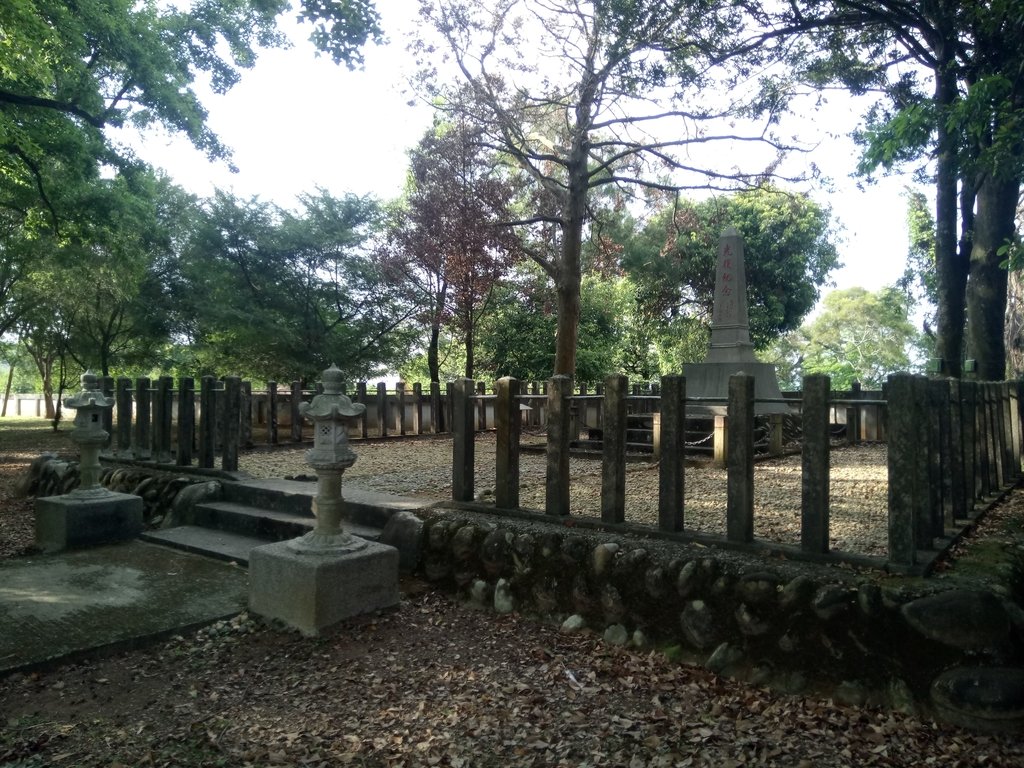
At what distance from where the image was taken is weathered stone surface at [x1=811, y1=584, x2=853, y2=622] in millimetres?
3691

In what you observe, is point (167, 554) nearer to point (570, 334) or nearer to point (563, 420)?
point (563, 420)

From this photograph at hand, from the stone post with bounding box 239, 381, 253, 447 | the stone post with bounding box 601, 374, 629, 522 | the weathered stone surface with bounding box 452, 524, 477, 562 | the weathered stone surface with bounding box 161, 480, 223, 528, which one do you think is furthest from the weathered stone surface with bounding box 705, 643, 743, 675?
the stone post with bounding box 239, 381, 253, 447

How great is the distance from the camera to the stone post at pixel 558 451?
17.9 feet

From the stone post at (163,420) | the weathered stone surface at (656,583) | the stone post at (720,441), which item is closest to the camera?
the weathered stone surface at (656,583)

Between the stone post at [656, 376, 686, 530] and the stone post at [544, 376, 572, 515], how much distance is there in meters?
0.86

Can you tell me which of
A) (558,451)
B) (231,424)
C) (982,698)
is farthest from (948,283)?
(231,424)

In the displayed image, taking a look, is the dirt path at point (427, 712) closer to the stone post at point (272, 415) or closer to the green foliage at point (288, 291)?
the stone post at point (272, 415)

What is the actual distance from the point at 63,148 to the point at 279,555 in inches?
464

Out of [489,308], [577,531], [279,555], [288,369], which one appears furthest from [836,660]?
[489,308]

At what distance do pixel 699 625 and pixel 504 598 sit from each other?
1.47m

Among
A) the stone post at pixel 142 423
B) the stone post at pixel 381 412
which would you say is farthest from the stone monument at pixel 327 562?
the stone post at pixel 381 412

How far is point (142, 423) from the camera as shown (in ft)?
29.8

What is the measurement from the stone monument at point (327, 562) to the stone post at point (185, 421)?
3.96m

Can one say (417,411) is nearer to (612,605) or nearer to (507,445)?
(507,445)
